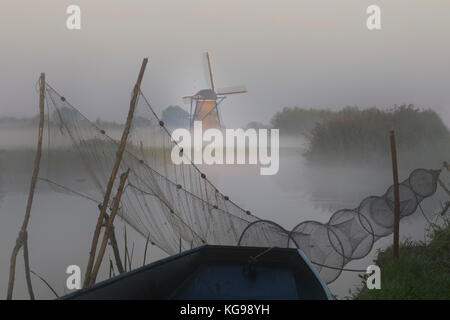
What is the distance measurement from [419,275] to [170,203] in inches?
136

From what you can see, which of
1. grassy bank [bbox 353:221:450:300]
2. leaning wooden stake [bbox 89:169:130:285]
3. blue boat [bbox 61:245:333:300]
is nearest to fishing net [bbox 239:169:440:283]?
grassy bank [bbox 353:221:450:300]

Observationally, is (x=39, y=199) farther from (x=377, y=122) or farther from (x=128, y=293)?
(x=377, y=122)

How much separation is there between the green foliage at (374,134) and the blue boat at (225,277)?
6310mm

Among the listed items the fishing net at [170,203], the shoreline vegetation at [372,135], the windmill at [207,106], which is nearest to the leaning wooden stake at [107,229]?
the fishing net at [170,203]

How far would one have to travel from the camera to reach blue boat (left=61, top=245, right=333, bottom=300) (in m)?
3.08

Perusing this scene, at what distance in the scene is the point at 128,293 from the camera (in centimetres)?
Answer: 295

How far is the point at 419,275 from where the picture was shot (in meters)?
4.95

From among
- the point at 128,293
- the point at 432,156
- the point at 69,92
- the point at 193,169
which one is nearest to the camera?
the point at 128,293

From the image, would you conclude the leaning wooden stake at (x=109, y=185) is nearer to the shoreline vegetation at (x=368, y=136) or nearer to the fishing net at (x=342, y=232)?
the fishing net at (x=342, y=232)

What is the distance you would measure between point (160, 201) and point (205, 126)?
8729 millimetres

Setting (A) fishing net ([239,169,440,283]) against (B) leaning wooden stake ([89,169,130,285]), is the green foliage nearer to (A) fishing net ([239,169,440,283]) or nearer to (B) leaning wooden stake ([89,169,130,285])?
(A) fishing net ([239,169,440,283])

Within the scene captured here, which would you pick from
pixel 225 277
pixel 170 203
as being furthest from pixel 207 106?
pixel 225 277

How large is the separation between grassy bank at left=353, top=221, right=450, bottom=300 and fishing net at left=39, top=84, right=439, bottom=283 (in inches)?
29.9
